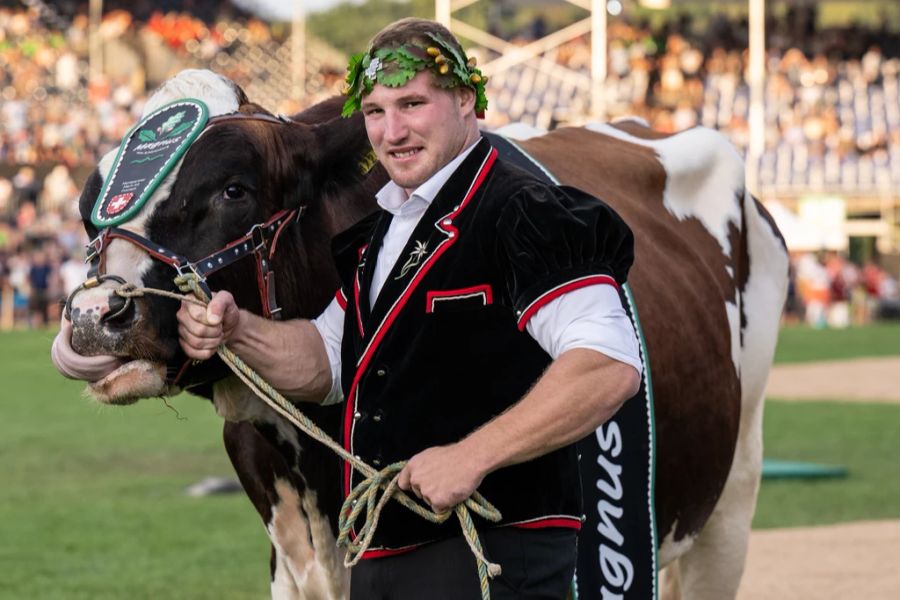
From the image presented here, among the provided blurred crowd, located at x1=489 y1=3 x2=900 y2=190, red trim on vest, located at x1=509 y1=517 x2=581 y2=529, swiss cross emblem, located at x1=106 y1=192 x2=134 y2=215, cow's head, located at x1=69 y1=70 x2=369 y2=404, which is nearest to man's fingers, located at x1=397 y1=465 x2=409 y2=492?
red trim on vest, located at x1=509 y1=517 x2=581 y2=529

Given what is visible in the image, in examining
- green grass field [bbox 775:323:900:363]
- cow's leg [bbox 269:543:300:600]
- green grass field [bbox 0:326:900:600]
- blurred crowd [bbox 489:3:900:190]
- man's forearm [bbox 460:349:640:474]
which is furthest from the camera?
blurred crowd [bbox 489:3:900:190]

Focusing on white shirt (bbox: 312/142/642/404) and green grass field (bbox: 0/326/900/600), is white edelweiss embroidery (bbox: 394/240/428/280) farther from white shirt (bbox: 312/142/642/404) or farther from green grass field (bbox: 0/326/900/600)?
green grass field (bbox: 0/326/900/600)

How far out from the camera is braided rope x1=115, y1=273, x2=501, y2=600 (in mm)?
2832

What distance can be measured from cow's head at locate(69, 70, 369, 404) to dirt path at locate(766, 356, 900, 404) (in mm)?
11777

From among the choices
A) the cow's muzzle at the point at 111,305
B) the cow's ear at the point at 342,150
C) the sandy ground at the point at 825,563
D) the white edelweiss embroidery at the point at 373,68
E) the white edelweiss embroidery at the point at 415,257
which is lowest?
the sandy ground at the point at 825,563

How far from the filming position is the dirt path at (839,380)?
53.4 ft

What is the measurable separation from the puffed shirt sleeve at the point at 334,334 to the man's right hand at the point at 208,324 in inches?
8.7

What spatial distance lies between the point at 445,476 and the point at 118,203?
3.58ft

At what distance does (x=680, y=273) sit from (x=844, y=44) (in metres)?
35.7

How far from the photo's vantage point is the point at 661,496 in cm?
490

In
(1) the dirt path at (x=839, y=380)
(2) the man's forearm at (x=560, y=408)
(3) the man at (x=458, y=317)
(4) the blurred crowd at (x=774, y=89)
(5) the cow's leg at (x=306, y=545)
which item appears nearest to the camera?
(2) the man's forearm at (x=560, y=408)

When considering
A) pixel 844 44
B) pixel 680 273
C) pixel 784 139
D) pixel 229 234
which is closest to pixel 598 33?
pixel 784 139

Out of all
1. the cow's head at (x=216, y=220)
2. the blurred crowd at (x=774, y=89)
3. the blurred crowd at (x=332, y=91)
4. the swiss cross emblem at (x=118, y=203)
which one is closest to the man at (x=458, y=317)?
the cow's head at (x=216, y=220)

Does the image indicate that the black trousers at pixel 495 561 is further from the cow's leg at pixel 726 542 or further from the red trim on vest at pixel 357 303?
the cow's leg at pixel 726 542
